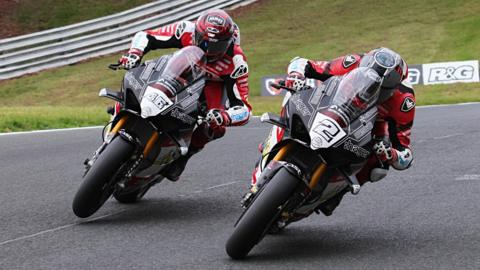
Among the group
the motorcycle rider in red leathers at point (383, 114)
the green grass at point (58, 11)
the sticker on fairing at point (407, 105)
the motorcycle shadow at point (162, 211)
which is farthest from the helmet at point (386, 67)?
the green grass at point (58, 11)

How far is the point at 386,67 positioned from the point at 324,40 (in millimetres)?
27844

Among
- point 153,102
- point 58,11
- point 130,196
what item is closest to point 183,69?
point 153,102

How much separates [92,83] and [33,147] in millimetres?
16822

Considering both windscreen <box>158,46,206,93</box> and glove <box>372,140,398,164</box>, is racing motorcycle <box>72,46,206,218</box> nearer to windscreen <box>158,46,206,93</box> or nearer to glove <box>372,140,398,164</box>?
windscreen <box>158,46,206,93</box>

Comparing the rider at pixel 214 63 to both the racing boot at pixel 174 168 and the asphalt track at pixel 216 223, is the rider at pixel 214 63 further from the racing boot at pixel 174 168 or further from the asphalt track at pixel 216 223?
the asphalt track at pixel 216 223

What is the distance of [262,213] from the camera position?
6.33 m

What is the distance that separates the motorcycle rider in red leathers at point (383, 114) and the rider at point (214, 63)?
1.17m

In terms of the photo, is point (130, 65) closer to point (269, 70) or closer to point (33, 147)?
point (33, 147)

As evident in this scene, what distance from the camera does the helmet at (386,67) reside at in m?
6.80

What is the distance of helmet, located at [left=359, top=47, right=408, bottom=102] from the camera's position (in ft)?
22.3

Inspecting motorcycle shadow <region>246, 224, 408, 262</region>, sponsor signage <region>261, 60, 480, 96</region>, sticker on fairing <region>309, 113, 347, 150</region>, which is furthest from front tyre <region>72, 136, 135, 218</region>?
sponsor signage <region>261, 60, 480, 96</region>

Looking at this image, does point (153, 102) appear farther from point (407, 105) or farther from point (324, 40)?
point (324, 40)

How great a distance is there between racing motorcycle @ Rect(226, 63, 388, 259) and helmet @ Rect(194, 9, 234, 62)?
158cm

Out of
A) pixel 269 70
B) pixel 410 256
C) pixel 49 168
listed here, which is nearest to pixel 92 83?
pixel 269 70
